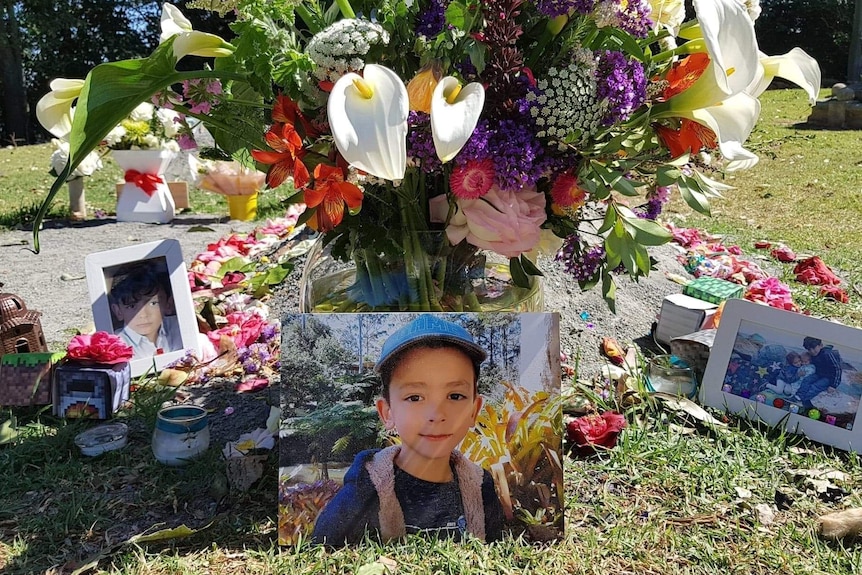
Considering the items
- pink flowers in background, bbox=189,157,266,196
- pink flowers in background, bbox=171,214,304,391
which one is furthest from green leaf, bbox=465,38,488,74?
pink flowers in background, bbox=189,157,266,196

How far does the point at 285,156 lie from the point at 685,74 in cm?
65

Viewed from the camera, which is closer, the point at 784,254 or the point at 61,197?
the point at 784,254

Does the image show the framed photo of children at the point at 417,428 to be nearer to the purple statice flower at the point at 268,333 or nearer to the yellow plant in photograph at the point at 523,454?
the yellow plant in photograph at the point at 523,454

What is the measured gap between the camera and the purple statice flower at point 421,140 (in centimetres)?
114

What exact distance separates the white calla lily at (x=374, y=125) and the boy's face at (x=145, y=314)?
1.52 meters

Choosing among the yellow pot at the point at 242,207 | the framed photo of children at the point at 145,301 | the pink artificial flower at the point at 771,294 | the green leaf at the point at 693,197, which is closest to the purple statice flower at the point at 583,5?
the green leaf at the point at 693,197

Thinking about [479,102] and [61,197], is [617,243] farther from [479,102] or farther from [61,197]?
[61,197]

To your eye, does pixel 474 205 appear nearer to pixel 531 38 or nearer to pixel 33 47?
pixel 531 38

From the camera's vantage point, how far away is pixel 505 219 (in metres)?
1.22

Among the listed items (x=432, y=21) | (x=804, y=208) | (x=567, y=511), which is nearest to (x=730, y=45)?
(x=432, y=21)

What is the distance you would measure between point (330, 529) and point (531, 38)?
3.11ft

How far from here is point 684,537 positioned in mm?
1482

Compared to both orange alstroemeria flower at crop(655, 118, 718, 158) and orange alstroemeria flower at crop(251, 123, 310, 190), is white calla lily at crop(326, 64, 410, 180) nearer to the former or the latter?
orange alstroemeria flower at crop(251, 123, 310, 190)

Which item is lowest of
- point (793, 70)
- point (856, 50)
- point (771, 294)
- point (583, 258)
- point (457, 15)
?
point (771, 294)
